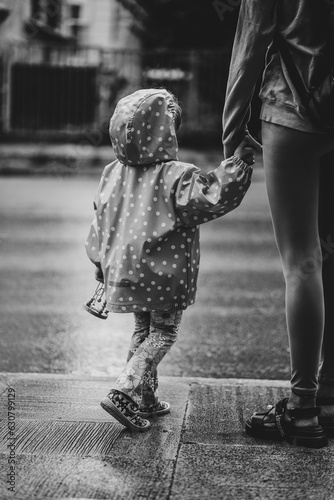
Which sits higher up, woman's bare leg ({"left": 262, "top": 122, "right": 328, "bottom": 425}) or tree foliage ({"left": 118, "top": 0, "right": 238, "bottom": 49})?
woman's bare leg ({"left": 262, "top": 122, "right": 328, "bottom": 425})

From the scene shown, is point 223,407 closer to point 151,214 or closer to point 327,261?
point 327,261

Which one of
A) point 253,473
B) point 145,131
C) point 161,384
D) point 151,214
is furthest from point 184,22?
point 253,473

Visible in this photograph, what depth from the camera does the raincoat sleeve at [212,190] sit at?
3.11 metres

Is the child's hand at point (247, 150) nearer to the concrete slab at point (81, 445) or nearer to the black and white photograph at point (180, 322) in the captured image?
the black and white photograph at point (180, 322)

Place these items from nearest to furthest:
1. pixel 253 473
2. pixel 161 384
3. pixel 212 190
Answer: pixel 253 473 < pixel 212 190 < pixel 161 384

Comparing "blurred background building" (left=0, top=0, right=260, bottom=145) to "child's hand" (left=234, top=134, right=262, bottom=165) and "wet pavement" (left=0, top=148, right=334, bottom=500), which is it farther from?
"child's hand" (left=234, top=134, right=262, bottom=165)

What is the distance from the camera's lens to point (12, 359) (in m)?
4.94

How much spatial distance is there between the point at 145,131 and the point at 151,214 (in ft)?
1.11

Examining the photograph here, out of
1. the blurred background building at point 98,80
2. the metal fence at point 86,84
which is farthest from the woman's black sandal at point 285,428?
the metal fence at point 86,84

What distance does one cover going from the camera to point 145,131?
3336mm

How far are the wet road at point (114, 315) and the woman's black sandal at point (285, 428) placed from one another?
1.44 metres

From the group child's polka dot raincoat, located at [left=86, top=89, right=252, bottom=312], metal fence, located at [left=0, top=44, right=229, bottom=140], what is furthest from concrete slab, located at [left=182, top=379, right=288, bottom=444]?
metal fence, located at [left=0, top=44, right=229, bottom=140]

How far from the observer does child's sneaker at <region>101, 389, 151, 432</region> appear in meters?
3.17

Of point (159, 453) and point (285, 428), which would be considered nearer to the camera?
point (159, 453)
